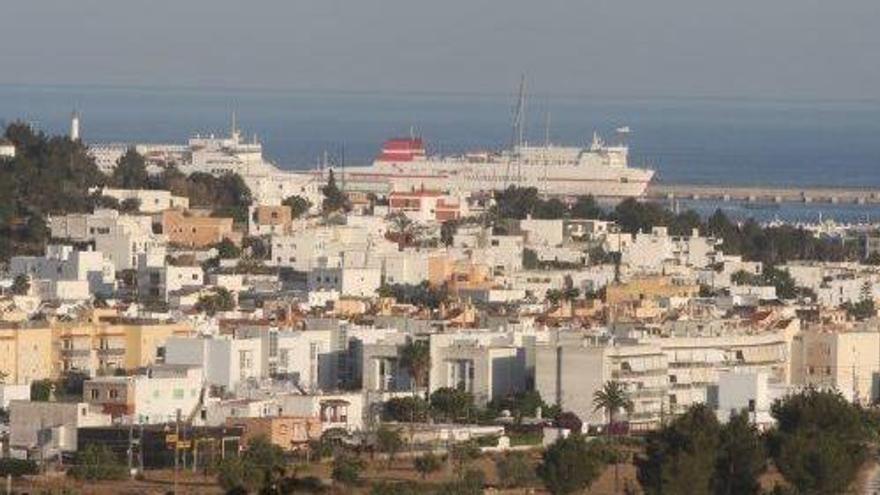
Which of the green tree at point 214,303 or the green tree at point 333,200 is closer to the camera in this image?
the green tree at point 214,303

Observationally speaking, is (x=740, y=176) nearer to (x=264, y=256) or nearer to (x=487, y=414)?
(x=264, y=256)

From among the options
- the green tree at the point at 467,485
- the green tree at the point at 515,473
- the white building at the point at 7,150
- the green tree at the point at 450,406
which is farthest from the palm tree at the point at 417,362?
the white building at the point at 7,150

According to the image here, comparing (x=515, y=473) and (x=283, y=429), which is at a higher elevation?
(x=283, y=429)

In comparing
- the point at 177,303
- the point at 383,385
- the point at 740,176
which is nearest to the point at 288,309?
the point at 177,303

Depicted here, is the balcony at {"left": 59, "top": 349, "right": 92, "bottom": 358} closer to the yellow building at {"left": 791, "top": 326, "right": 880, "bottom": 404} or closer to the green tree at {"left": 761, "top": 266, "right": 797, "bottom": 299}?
the yellow building at {"left": 791, "top": 326, "right": 880, "bottom": 404}

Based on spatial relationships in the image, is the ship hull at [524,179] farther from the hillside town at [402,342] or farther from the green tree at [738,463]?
the green tree at [738,463]

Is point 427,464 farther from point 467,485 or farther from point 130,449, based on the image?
point 130,449

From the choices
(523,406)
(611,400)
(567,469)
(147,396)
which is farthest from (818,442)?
(147,396)
